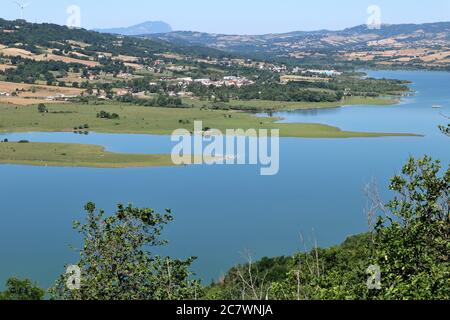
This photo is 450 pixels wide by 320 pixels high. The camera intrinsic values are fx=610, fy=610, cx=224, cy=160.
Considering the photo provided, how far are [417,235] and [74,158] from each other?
69.6 ft

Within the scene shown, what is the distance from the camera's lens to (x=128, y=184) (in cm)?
2041

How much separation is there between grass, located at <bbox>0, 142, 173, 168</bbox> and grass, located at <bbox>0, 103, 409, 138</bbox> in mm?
5983

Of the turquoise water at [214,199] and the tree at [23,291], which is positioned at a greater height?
the tree at [23,291]

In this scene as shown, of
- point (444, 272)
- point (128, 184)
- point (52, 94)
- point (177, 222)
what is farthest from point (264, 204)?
point (52, 94)

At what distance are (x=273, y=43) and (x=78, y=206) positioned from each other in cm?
13700

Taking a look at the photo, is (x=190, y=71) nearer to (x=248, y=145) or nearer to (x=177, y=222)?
(x=248, y=145)

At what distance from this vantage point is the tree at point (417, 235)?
14.1 feet

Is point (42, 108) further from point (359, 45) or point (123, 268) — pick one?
point (359, 45)
